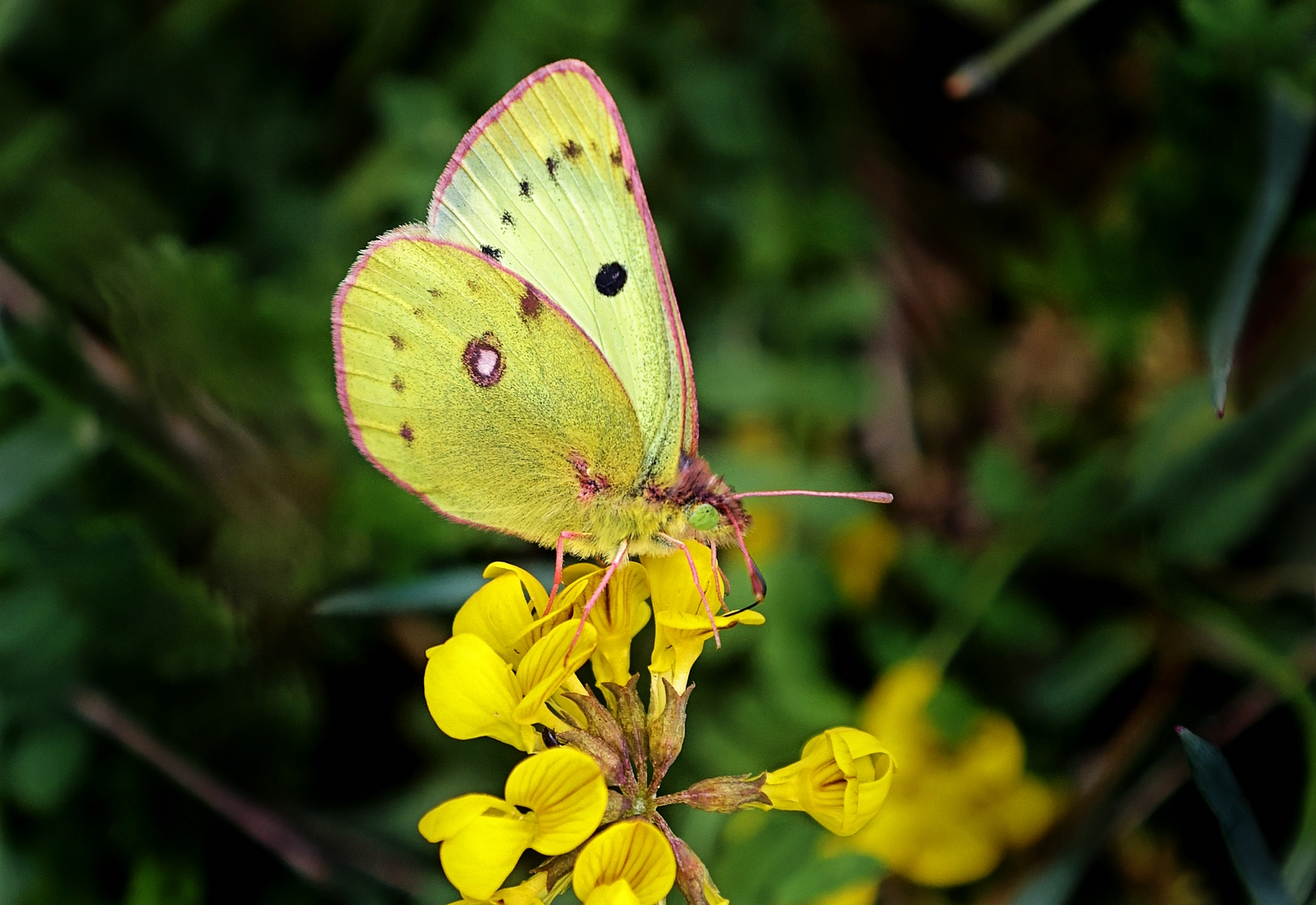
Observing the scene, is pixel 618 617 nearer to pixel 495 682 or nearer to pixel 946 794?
pixel 495 682

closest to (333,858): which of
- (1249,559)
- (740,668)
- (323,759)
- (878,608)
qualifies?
(323,759)

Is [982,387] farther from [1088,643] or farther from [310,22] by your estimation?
[310,22]

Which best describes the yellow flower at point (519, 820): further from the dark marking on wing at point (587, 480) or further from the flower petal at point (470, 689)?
the dark marking on wing at point (587, 480)

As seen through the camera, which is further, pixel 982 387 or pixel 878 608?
pixel 982 387

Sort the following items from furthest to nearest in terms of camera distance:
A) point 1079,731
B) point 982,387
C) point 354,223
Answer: point 982,387 < point 354,223 < point 1079,731

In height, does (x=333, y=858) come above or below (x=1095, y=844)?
above
